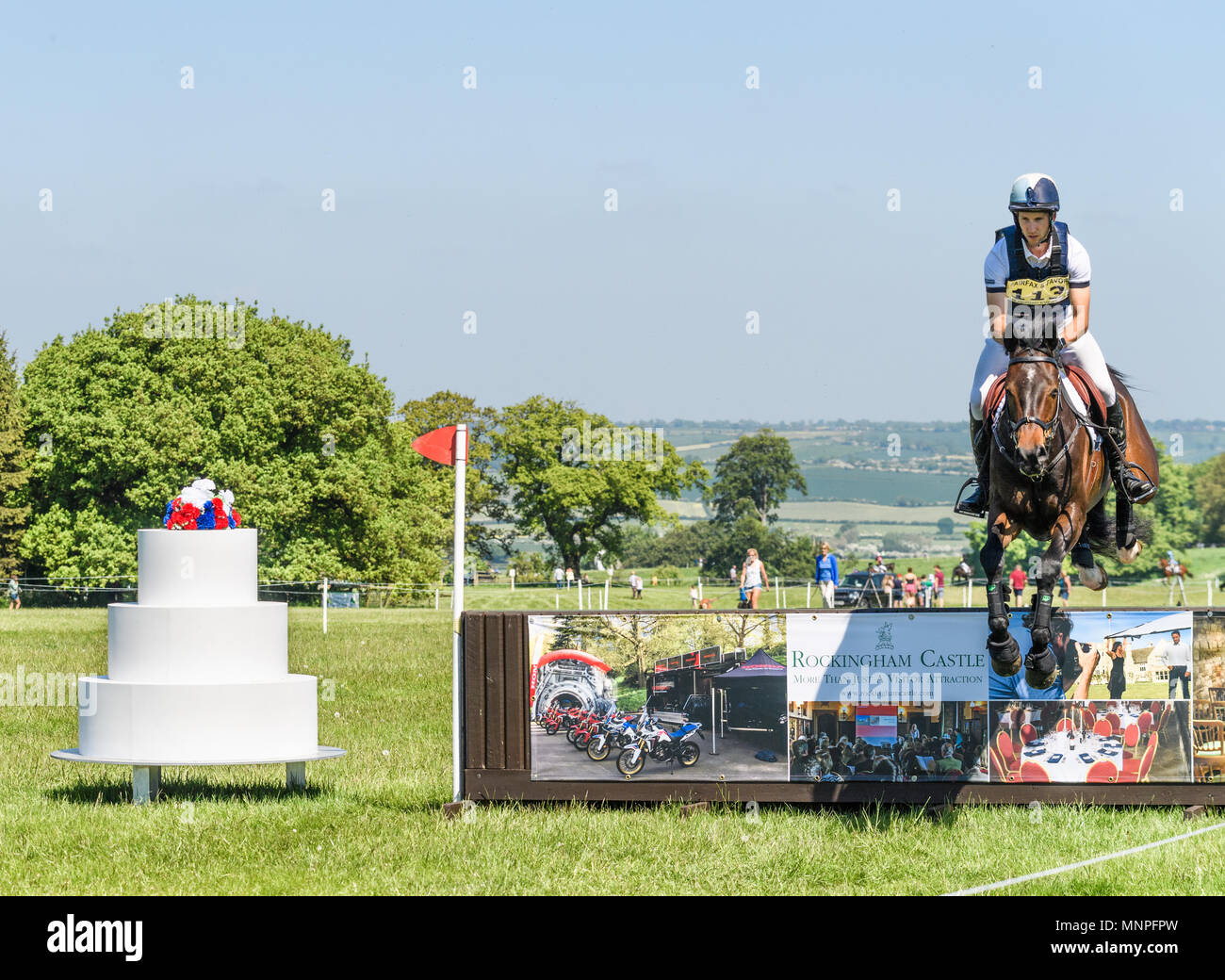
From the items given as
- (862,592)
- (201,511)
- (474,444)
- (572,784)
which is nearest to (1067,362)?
(572,784)

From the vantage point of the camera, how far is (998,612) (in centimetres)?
1017

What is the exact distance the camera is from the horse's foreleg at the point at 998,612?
10.1 m

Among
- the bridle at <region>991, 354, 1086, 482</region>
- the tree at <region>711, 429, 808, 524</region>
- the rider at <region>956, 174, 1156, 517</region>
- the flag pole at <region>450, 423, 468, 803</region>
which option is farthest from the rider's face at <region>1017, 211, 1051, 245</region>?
the tree at <region>711, 429, 808, 524</region>

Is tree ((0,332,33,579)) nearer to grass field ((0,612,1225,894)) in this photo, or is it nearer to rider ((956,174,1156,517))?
grass field ((0,612,1225,894))

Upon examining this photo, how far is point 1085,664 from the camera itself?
11078 mm

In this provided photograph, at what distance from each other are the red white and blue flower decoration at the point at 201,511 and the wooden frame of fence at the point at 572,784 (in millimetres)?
2872

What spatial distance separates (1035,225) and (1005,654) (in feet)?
9.71

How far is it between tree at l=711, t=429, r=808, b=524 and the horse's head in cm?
13147

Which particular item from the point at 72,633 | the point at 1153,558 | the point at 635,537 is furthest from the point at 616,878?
the point at 635,537

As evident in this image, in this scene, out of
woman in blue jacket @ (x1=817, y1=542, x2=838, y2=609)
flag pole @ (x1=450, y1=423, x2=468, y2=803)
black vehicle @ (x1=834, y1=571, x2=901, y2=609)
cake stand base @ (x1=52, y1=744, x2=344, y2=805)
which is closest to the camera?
flag pole @ (x1=450, y1=423, x2=468, y2=803)

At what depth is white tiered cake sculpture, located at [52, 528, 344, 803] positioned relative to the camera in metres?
12.4

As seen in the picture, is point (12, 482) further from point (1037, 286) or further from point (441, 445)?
point (1037, 286)

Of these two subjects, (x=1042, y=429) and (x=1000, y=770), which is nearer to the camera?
(x=1042, y=429)

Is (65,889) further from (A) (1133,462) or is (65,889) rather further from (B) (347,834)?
(A) (1133,462)
